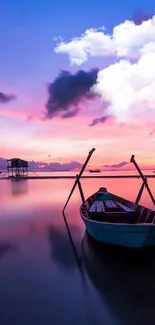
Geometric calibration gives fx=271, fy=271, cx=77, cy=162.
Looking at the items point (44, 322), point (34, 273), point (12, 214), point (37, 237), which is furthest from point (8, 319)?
point (12, 214)

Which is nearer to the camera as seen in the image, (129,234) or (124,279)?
(124,279)

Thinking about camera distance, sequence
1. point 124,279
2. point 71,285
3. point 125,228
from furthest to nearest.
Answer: point 125,228, point 124,279, point 71,285

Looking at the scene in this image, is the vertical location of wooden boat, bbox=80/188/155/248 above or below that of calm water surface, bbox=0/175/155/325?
above

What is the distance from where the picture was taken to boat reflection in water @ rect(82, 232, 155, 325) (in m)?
6.34

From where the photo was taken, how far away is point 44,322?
5.97 m

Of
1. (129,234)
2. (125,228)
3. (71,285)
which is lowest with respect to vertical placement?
(71,285)

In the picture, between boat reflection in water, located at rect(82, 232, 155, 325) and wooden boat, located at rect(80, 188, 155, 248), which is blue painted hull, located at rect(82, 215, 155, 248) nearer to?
wooden boat, located at rect(80, 188, 155, 248)

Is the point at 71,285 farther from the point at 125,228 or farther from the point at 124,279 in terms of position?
the point at 125,228

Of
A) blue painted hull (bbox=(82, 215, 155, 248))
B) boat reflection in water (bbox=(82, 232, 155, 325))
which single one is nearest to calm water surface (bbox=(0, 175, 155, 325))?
boat reflection in water (bbox=(82, 232, 155, 325))

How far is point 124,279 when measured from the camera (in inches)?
324

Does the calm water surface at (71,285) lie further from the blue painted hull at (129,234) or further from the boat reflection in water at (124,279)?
the blue painted hull at (129,234)

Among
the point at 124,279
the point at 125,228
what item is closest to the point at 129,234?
the point at 125,228

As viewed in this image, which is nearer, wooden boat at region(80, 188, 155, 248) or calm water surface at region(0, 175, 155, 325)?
calm water surface at region(0, 175, 155, 325)

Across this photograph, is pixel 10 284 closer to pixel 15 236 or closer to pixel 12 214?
pixel 15 236
